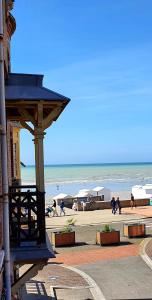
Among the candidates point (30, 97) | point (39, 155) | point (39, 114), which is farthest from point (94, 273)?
point (30, 97)

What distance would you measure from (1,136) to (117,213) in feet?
94.1

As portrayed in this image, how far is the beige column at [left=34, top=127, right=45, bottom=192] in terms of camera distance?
28.5 ft

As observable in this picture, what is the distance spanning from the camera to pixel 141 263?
18.7 m

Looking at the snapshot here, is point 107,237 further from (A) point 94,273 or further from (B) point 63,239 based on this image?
(A) point 94,273

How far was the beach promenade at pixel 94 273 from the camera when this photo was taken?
14945 millimetres

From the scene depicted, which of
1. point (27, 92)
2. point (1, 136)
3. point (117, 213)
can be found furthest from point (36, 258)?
point (117, 213)

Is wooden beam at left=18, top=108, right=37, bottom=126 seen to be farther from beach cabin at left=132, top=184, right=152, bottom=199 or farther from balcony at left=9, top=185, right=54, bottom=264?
beach cabin at left=132, top=184, right=152, bottom=199

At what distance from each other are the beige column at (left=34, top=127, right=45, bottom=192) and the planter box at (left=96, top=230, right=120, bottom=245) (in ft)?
47.2

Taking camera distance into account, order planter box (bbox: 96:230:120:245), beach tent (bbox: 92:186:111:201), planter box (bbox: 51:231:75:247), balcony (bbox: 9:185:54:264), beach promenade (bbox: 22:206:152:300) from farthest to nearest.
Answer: beach tent (bbox: 92:186:111:201) < planter box (bbox: 51:231:75:247) < planter box (bbox: 96:230:120:245) < beach promenade (bbox: 22:206:152:300) < balcony (bbox: 9:185:54:264)

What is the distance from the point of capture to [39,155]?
878 cm

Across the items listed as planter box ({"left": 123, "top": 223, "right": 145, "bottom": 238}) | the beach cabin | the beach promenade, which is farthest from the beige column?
the beach cabin

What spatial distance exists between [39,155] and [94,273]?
9.96 m

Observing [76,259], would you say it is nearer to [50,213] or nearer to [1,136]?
[1,136]

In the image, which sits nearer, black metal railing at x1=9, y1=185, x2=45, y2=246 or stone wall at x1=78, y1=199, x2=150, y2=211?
black metal railing at x1=9, y1=185, x2=45, y2=246
